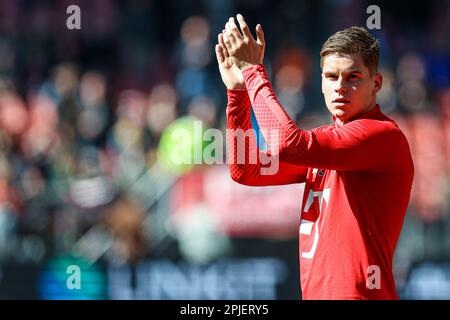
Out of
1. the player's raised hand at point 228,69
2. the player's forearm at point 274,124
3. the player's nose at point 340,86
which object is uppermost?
the player's raised hand at point 228,69

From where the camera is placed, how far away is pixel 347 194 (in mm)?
3492

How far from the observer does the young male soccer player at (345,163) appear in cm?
342

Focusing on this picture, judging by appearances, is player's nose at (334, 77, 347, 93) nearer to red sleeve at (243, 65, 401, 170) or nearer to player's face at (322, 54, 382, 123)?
player's face at (322, 54, 382, 123)

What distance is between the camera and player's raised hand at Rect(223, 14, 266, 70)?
3564 mm

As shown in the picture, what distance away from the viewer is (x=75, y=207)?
9633 mm

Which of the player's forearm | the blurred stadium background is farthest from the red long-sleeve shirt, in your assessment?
the blurred stadium background

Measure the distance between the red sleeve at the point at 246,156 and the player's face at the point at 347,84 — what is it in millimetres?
333

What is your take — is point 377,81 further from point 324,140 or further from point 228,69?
point 228,69

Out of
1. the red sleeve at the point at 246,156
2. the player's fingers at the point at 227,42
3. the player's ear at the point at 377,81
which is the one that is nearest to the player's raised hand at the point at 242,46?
the player's fingers at the point at 227,42

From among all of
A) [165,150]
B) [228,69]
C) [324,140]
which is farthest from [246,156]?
[165,150]

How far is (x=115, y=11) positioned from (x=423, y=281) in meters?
4.69

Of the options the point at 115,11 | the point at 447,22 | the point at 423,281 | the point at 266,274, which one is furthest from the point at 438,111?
the point at 115,11

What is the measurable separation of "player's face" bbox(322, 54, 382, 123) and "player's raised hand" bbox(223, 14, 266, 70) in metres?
0.27

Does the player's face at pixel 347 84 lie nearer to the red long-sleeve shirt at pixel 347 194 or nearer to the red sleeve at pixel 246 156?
the red long-sleeve shirt at pixel 347 194
